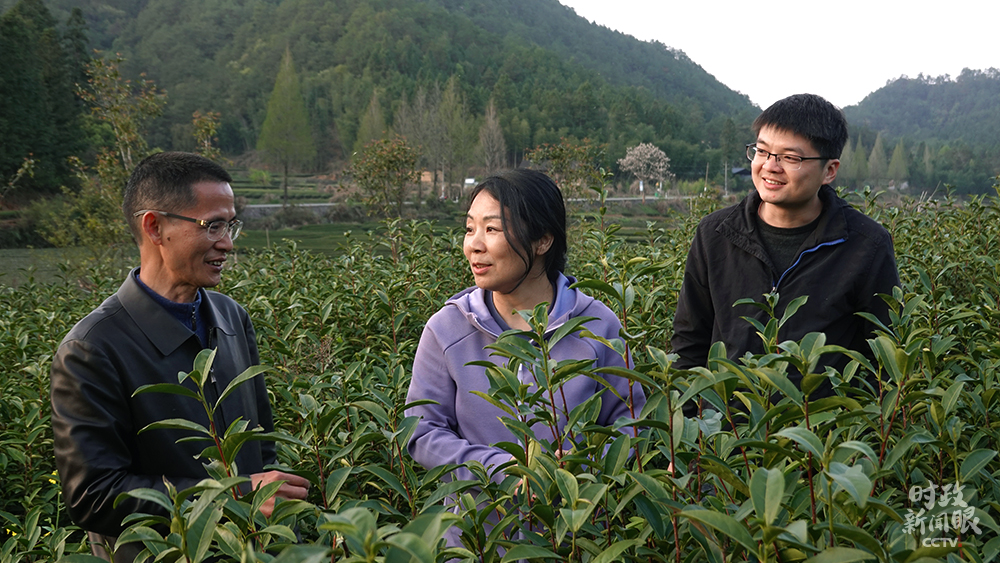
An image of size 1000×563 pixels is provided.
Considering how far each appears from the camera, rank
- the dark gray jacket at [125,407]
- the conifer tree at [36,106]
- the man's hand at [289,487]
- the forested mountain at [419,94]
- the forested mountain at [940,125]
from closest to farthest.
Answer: the man's hand at [289,487] < the dark gray jacket at [125,407] < the conifer tree at [36,106] < the forested mountain at [940,125] < the forested mountain at [419,94]

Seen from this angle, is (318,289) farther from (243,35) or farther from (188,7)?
(188,7)

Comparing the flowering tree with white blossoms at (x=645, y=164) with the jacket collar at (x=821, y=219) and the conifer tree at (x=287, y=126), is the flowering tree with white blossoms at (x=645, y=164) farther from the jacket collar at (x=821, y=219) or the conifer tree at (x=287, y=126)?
the jacket collar at (x=821, y=219)

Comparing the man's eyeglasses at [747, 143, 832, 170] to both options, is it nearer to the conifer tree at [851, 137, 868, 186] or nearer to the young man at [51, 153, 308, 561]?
the young man at [51, 153, 308, 561]

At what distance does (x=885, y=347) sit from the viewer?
3.42ft

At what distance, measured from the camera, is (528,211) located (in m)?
1.74

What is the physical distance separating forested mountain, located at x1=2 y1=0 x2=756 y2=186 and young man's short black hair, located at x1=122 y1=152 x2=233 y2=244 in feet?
151

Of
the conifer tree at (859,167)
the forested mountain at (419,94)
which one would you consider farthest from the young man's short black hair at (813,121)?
the conifer tree at (859,167)

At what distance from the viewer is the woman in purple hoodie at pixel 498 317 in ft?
5.39

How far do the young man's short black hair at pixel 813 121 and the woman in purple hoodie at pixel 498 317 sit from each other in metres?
0.81

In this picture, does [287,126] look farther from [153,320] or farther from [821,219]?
[821,219]

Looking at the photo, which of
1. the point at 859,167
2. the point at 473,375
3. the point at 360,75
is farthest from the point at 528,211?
the point at 360,75

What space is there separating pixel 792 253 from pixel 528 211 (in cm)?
94

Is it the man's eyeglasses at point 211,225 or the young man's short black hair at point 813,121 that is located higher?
the young man's short black hair at point 813,121

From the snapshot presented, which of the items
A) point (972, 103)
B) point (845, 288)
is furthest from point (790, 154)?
point (972, 103)
